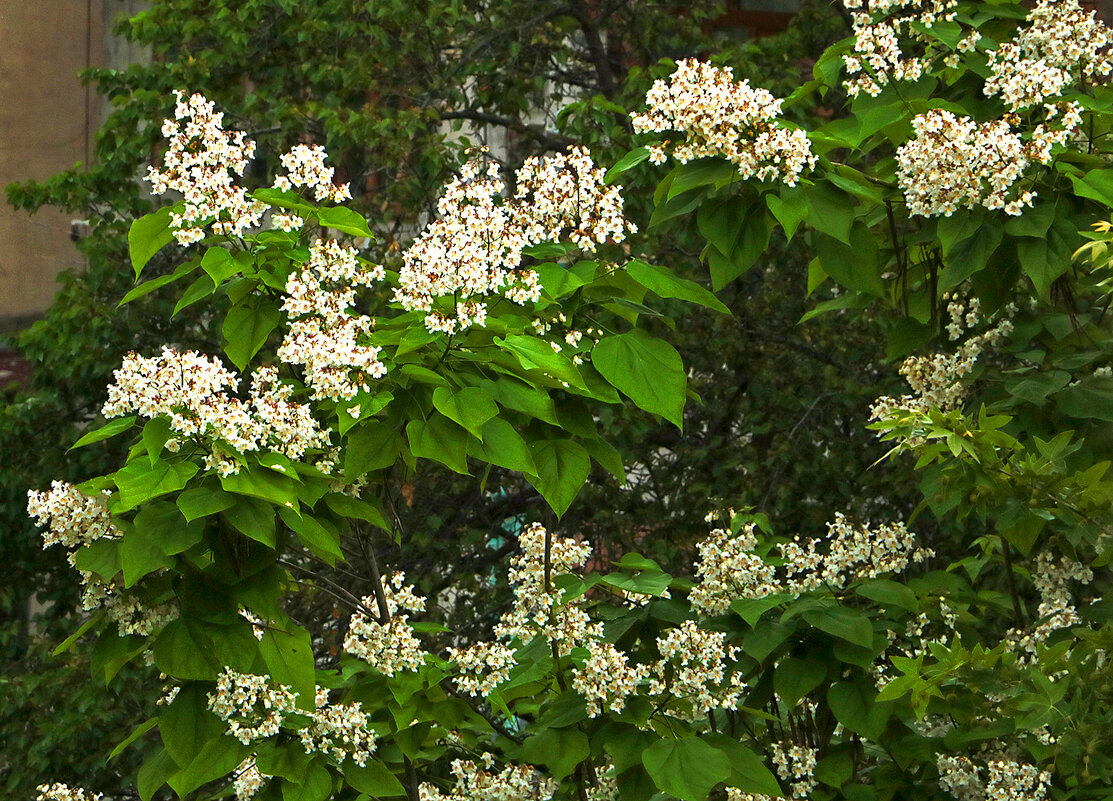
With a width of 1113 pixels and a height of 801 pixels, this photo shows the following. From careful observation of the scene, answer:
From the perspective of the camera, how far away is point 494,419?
7.93ft

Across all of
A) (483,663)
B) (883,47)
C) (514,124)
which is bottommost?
(483,663)

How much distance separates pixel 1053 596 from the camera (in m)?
3.38

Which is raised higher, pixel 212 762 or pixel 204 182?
pixel 204 182

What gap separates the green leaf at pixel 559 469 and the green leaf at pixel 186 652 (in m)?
0.63

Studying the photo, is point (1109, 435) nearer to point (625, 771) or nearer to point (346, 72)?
point (625, 771)

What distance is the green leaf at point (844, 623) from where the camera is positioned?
2857 mm

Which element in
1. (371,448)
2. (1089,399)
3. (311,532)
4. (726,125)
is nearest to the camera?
(311,532)

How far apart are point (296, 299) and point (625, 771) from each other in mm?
1206

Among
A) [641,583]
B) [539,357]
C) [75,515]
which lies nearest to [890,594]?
[641,583]

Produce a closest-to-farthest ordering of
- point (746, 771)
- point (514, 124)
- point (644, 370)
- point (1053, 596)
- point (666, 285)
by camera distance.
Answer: point (644, 370)
point (666, 285)
point (746, 771)
point (1053, 596)
point (514, 124)

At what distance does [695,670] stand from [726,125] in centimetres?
111

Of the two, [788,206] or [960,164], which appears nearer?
[788,206]

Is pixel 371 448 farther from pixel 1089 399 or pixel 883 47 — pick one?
pixel 1089 399

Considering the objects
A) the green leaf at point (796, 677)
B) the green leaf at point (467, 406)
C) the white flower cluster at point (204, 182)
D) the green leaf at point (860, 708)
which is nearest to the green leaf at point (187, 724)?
the green leaf at point (467, 406)
